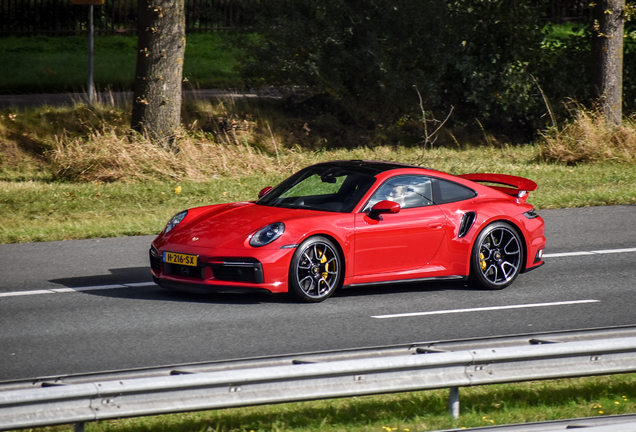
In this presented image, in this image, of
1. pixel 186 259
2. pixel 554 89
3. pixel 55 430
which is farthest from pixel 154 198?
pixel 554 89

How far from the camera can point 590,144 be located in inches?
706

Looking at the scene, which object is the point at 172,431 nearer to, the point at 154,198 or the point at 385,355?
the point at 385,355

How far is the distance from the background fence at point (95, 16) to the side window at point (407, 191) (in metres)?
22.4

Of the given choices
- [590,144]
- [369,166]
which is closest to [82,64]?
[590,144]

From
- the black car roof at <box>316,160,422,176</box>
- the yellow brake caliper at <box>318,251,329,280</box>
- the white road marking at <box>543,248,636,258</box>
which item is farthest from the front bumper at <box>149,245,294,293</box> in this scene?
the white road marking at <box>543,248,636,258</box>

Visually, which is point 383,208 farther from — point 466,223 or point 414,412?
point 414,412

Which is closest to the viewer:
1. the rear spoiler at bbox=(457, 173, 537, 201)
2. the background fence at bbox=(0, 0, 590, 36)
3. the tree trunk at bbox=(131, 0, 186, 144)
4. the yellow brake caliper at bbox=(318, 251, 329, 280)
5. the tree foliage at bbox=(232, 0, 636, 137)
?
the yellow brake caliper at bbox=(318, 251, 329, 280)

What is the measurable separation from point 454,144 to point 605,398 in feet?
53.1

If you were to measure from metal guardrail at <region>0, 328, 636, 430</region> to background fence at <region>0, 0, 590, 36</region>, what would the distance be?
1037 inches

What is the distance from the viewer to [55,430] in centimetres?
502

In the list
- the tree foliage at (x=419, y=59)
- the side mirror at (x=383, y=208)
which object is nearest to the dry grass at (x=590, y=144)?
the tree foliage at (x=419, y=59)

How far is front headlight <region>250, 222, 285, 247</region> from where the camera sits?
7.90 metres

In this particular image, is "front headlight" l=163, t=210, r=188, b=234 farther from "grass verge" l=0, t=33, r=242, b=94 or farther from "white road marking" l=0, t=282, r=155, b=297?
"grass verge" l=0, t=33, r=242, b=94

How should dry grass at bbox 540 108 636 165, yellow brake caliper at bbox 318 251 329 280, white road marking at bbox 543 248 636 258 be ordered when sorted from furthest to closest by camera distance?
dry grass at bbox 540 108 636 165
white road marking at bbox 543 248 636 258
yellow brake caliper at bbox 318 251 329 280
